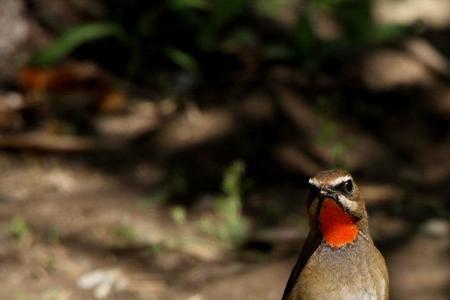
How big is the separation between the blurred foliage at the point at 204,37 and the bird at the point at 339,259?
14.4 feet

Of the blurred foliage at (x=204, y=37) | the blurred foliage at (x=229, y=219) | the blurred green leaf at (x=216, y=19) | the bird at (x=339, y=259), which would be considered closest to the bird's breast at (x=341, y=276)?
the bird at (x=339, y=259)

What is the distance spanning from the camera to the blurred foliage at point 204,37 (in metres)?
8.28

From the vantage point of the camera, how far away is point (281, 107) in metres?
7.88

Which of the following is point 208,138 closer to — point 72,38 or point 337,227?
point 72,38

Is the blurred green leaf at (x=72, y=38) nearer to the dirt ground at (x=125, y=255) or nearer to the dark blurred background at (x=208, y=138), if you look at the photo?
the dark blurred background at (x=208, y=138)

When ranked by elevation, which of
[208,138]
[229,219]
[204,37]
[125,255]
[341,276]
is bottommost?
[341,276]

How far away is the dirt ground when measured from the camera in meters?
5.93

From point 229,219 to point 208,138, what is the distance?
1234 mm

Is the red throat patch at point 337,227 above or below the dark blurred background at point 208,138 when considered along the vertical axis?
below

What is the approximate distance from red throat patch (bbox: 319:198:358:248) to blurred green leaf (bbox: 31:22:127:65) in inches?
185

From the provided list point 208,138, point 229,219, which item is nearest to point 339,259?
point 229,219

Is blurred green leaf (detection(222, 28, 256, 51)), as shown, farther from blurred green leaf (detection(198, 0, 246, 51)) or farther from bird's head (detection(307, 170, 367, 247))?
bird's head (detection(307, 170, 367, 247))

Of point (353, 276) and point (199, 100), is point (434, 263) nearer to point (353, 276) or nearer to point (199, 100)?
point (353, 276)

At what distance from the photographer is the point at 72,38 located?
324 inches
